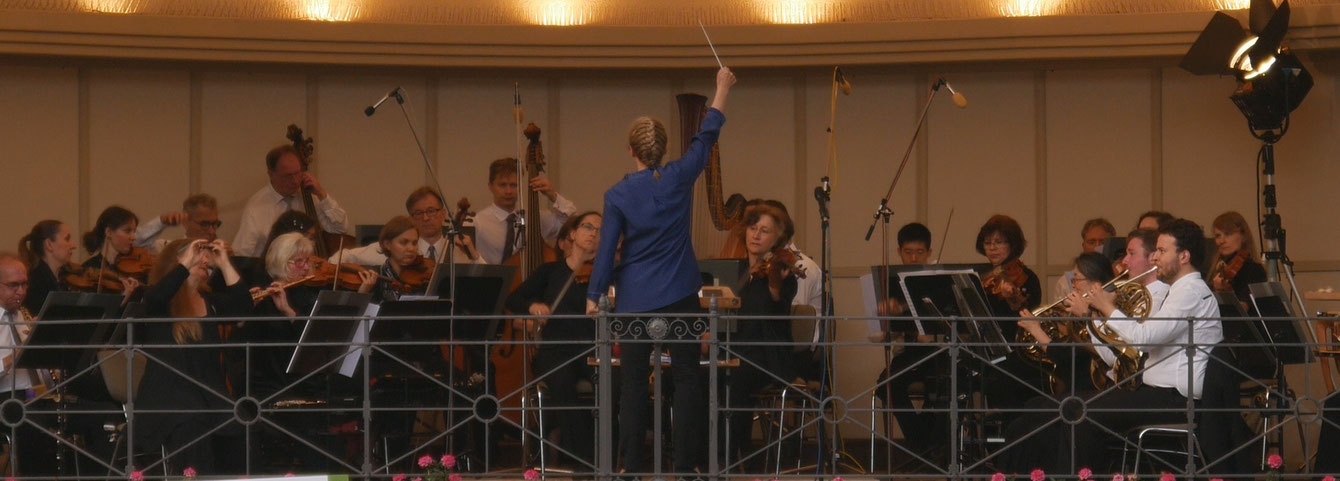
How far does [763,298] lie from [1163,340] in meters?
1.87

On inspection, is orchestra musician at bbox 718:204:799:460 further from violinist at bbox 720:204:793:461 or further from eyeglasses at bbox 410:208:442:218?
eyeglasses at bbox 410:208:442:218

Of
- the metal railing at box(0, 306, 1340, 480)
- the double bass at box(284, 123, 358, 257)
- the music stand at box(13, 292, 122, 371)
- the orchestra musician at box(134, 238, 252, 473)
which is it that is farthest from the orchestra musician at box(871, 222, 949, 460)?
the music stand at box(13, 292, 122, 371)

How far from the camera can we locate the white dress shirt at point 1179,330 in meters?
5.40

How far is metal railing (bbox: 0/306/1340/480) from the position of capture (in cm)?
507

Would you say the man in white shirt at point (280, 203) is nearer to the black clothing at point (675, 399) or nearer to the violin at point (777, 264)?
the violin at point (777, 264)

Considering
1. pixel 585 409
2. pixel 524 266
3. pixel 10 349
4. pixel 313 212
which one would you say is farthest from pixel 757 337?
pixel 10 349

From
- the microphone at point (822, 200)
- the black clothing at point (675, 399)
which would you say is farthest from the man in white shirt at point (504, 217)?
the black clothing at point (675, 399)

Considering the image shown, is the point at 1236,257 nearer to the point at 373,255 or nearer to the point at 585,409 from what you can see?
the point at 585,409

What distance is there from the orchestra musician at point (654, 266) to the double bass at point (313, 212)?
2.28 m

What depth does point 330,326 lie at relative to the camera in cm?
588

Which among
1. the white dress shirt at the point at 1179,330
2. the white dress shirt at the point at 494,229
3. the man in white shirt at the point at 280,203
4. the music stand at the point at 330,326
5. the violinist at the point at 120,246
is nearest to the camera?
the white dress shirt at the point at 1179,330

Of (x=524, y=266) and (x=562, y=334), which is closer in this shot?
(x=562, y=334)

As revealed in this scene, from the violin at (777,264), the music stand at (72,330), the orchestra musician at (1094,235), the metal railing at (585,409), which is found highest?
the orchestra musician at (1094,235)

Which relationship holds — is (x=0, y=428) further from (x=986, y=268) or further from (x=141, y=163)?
(x=986, y=268)
